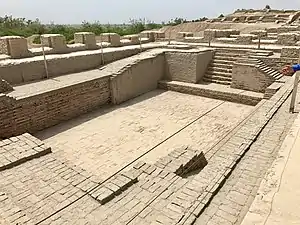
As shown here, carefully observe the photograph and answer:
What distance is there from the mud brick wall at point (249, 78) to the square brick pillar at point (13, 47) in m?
7.65

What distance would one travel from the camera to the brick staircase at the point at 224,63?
36.0 feet

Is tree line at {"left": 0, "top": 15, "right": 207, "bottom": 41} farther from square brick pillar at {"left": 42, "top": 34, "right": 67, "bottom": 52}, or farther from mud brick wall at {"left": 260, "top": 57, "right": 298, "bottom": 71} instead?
mud brick wall at {"left": 260, "top": 57, "right": 298, "bottom": 71}

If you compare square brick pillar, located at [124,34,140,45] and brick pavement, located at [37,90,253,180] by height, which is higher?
square brick pillar, located at [124,34,140,45]

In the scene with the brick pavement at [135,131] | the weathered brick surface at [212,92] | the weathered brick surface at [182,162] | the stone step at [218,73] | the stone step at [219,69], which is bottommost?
the brick pavement at [135,131]

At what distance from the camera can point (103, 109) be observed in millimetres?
9367

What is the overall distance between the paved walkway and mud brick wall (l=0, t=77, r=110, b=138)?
20.4ft

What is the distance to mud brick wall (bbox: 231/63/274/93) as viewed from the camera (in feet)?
31.9

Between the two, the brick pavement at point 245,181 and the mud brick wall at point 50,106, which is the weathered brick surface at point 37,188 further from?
the mud brick wall at point 50,106

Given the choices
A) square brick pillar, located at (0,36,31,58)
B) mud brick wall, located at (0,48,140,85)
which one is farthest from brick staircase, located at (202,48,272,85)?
square brick pillar, located at (0,36,31,58)

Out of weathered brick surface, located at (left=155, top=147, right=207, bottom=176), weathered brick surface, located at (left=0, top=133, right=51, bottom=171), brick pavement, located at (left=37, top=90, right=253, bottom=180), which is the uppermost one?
weathered brick surface, located at (left=0, top=133, right=51, bottom=171)

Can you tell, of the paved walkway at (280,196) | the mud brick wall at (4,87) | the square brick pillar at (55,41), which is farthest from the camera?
the square brick pillar at (55,41)

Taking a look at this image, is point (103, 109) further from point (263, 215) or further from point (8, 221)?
point (263, 215)

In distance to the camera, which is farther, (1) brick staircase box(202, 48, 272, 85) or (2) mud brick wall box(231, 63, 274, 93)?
(1) brick staircase box(202, 48, 272, 85)

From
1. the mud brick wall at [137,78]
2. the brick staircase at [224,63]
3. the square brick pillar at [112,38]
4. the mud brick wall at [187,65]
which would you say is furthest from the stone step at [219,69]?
the square brick pillar at [112,38]
